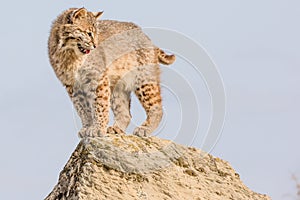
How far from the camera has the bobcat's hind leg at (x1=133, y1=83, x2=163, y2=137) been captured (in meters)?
9.30

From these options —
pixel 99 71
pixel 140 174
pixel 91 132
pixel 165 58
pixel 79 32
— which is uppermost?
pixel 165 58

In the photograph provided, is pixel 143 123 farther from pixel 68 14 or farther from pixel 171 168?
pixel 171 168

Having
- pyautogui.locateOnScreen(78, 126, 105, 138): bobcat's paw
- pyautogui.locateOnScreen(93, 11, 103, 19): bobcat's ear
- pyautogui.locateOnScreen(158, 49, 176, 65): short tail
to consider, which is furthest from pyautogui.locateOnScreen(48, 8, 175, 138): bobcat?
pyautogui.locateOnScreen(78, 126, 105, 138): bobcat's paw

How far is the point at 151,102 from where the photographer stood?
374 inches

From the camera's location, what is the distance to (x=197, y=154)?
22.7ft

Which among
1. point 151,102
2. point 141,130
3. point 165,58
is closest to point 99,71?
point 151,102

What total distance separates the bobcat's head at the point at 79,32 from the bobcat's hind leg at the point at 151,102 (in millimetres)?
998

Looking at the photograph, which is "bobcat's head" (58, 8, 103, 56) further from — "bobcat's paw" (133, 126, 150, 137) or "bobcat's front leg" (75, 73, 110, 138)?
"bobcat's paw" (133, 126, 150, 137)

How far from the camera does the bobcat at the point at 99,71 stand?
29.7ft

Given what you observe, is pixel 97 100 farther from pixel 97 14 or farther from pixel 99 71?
pixel 97 14

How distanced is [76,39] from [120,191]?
4.15 meters

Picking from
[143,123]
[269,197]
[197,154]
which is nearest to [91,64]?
[143,123]

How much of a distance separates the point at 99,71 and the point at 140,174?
3.57 meters

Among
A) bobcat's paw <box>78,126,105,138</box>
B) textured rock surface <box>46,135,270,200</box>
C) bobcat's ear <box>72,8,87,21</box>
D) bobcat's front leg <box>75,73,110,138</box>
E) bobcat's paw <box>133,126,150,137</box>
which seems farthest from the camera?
bobcat's ear <box>72,8,87,21</box>
